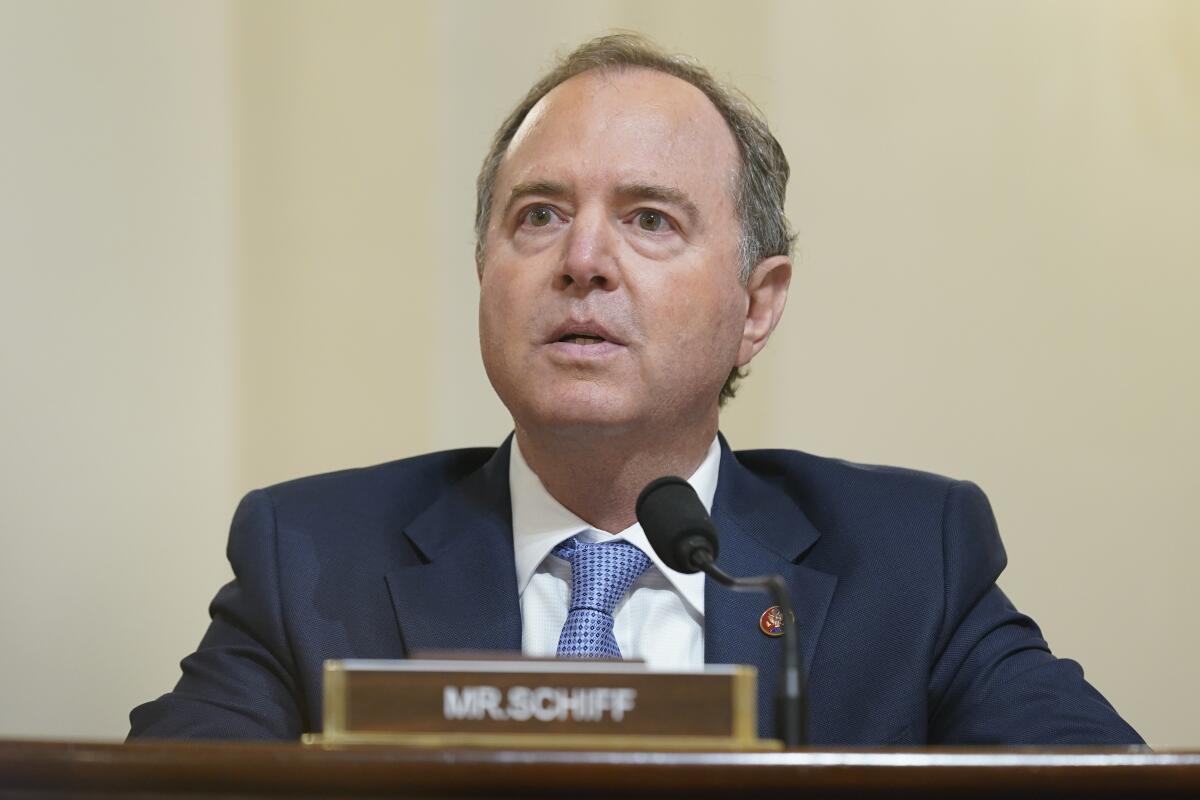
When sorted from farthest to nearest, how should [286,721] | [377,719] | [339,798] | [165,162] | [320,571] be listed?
[165,162] < [320,571] < [286,721] < [377,719] < [339,798]

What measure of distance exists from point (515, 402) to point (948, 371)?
120 centimetres

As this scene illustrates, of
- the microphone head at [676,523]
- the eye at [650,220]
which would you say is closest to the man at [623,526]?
the eye at [650,220]

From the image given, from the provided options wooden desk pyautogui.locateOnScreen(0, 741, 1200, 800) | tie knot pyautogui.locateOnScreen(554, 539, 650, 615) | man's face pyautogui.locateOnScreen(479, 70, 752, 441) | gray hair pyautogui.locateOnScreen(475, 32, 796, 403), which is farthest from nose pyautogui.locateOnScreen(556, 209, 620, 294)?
wooden desk pyautogui.locateOnScreen(0, 741, 1200, 800)

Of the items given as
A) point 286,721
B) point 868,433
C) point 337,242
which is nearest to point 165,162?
point 337,242

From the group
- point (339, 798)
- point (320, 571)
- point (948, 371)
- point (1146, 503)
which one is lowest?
point (339, 798)

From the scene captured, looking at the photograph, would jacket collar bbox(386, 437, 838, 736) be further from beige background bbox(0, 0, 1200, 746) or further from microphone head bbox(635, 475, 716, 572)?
beige background bbox(0, 0, 1200, 746)

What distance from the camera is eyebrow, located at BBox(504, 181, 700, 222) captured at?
2002mm

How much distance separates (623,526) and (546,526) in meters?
0.13

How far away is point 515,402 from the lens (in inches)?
78.5

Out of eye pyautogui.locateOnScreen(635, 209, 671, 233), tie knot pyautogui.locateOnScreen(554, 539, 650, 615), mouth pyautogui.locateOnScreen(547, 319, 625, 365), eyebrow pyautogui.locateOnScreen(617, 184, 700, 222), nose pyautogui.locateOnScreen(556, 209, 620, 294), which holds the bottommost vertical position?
tie knot pyautogui.locateOnScreen(554, 539, 650, 615)

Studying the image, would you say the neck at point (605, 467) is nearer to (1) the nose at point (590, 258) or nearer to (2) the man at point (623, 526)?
(2) the man at point (623, 526)

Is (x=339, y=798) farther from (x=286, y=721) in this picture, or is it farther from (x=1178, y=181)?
(x=1178, y=181)

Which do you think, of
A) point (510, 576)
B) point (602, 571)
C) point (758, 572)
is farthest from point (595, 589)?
point (758, 572)

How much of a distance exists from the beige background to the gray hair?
609 millimetres
